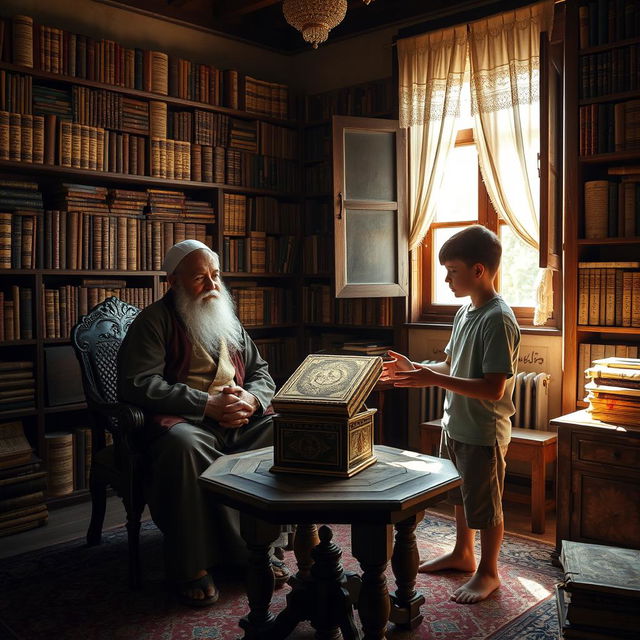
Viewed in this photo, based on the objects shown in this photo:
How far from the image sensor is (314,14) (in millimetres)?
2936

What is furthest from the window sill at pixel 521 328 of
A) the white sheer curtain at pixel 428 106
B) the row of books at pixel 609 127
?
the row of books at pixel 609 127

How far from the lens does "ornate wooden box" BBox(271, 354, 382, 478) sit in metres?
1.98

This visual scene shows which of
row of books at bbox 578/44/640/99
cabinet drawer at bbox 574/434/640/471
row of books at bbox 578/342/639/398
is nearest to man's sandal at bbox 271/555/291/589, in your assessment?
cabinet drawer at bbox 574/434/640/471

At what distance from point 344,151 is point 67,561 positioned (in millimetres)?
2723

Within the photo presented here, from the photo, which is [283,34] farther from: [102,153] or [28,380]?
[28,380]

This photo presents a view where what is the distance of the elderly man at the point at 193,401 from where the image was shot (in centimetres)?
270

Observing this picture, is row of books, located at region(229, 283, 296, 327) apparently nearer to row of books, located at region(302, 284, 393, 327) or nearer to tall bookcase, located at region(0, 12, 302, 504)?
tall bookcase, located at region(0, 12, 302, 504)

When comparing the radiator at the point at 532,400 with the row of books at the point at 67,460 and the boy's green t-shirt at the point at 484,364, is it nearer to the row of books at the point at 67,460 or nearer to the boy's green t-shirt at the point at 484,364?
the boy's green t-shirt at the point at 484,364

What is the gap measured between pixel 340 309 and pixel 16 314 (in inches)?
83.3

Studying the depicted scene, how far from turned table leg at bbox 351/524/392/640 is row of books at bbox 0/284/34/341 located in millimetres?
2555

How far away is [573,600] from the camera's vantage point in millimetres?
2023

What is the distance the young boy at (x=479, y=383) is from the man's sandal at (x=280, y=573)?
0.66 m

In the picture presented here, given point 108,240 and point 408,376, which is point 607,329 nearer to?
point 408,376

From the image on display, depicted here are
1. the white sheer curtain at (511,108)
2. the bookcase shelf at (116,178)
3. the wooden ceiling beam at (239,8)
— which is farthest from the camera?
the wooden ceiling beam at (239,8)
